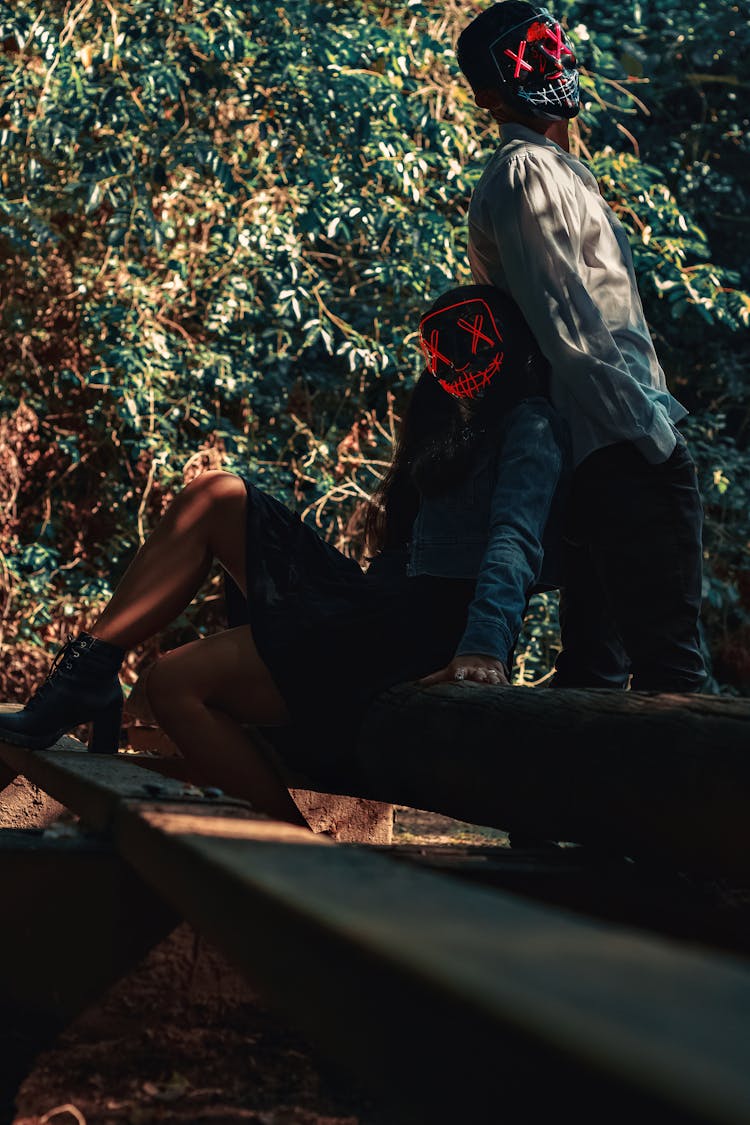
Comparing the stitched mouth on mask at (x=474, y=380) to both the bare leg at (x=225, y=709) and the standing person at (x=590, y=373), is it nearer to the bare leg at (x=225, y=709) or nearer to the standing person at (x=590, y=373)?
the standing person at (x=590, y=373)

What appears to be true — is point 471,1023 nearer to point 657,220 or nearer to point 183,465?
point 183,465

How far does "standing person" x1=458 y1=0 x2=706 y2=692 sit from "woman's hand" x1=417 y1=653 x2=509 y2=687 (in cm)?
42

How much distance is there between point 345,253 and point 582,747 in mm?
5953

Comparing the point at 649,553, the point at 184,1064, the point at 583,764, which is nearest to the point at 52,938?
the point at 184,1064

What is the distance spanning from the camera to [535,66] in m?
2.92

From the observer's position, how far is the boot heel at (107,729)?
273cm

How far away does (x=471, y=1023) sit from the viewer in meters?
0.74

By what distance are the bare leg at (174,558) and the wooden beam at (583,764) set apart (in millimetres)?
496

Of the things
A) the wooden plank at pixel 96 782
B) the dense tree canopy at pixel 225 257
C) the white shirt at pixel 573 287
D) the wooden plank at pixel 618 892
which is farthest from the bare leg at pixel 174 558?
the dense tree canopy at pixel 225 257

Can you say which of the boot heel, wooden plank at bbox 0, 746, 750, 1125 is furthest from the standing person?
wooden plank at bbox 0, 746, 750, 1125

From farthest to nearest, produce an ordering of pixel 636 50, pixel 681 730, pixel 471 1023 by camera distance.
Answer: pixel 636 50 < pixel 681 730 < pixel 471 1023

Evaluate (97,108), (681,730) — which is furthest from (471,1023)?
(97,108)

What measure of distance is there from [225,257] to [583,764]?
5624 mm

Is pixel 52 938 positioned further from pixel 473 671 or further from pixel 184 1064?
pixel 473 671
